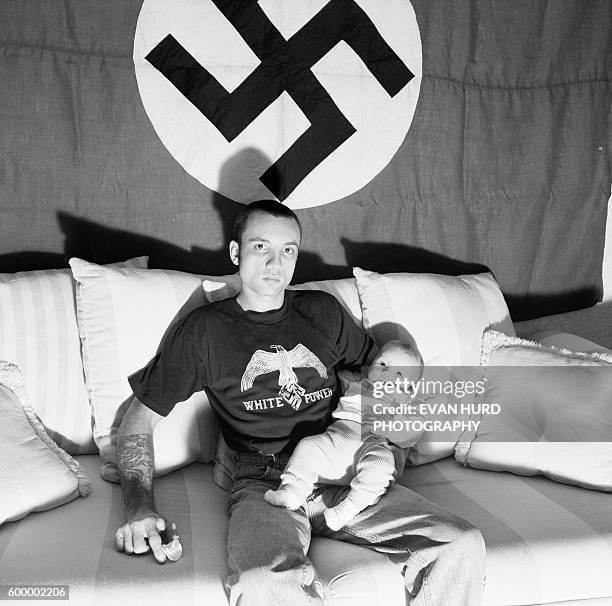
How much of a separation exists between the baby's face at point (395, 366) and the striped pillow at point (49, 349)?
69cm

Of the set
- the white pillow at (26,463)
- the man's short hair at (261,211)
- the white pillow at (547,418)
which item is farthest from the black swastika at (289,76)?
the white pillow at (26,463)

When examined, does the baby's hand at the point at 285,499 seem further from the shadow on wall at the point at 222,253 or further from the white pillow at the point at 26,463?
the shadow on wall at the point at 222,253

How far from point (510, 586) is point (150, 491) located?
2.41 feet

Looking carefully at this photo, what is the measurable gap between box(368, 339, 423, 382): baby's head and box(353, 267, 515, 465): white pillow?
20cm

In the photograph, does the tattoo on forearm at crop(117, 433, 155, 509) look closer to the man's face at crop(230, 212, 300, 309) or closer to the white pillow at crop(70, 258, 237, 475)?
the white pillow at crop(70, 258, 237, 475)

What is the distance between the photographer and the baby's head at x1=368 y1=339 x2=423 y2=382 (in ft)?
5.29

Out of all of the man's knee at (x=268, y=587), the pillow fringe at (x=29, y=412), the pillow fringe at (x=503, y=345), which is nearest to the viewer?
the man's knee at (x=268, y=587)

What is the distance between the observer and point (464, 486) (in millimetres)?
1661

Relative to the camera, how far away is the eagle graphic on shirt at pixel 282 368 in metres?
1.55

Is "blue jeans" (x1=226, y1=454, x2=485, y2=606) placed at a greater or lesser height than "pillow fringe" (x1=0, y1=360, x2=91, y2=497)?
lesser

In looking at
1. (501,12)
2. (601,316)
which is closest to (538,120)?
(501,12)

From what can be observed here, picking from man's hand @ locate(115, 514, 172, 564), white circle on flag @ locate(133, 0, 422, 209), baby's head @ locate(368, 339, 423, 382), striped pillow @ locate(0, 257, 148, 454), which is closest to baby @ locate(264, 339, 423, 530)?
baby's head @ locate(368, 339, 423, 382)

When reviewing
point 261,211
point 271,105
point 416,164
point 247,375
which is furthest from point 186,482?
point 416,164

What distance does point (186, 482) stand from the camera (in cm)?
162
